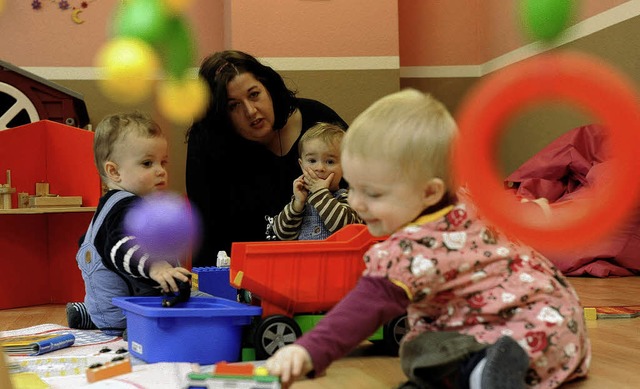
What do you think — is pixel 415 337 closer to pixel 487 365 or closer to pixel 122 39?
pixel 487 365

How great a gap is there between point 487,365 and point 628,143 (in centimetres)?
42

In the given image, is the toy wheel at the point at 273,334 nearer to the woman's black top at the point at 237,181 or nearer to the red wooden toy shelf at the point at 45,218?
the woman's black top at the point at 237,181

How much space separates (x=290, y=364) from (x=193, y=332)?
449mm

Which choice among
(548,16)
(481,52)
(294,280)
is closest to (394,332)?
(294,280)

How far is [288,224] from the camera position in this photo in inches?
64.2

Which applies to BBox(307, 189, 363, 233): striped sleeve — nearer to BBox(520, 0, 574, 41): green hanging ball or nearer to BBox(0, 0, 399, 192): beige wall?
BBox(520, 0, 574, 41): green hanging ball

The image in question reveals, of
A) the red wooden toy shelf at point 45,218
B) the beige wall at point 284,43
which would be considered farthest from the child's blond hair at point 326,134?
the beige wall at point 284,43

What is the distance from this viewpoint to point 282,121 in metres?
1.93

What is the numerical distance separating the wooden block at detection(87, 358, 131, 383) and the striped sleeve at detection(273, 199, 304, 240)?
63 centimetres

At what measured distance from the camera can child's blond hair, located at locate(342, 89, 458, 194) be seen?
830 mm

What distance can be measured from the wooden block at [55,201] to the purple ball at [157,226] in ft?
2.19

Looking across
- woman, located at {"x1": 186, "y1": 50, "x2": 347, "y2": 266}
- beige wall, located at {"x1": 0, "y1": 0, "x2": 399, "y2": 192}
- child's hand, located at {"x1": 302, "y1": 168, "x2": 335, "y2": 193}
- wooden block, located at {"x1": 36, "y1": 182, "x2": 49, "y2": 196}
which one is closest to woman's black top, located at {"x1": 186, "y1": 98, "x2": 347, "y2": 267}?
woman, located at {"x1": 186, "y1": 50, "x2": 347, "y2": 266}

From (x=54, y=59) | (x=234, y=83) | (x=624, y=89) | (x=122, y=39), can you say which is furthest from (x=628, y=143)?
(x=54, y=59)

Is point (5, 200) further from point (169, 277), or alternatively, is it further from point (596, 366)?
point (596, 366)
